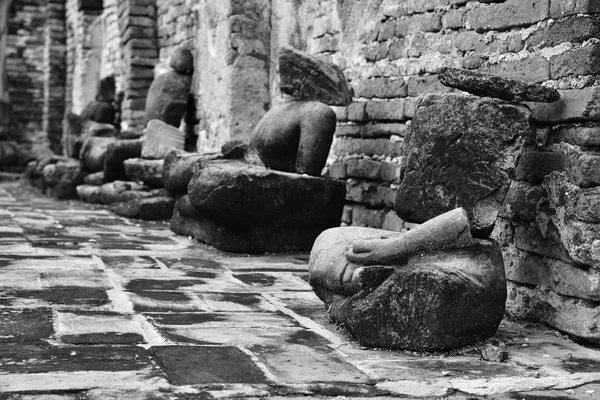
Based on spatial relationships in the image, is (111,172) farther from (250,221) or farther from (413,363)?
(413,363)

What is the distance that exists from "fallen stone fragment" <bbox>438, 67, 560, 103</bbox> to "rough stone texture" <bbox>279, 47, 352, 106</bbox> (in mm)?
→ 2285

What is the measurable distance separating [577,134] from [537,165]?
304 mm

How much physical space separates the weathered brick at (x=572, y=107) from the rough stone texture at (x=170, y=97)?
5903 mm

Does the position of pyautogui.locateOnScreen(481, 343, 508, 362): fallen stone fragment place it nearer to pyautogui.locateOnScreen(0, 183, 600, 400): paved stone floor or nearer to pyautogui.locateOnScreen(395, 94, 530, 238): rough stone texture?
pyautogui.locateOnScreen(0, 183, 600, 400): paved stone floor

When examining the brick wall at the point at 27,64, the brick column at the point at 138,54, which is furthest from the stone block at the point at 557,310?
the brick wall at the point at 27,64

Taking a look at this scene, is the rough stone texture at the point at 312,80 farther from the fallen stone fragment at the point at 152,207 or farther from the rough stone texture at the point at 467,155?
the fallen stone fragment at the point at 152,207

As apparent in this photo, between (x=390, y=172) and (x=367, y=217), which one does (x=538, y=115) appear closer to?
(x=390, y=172)

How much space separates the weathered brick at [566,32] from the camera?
12.1 ft

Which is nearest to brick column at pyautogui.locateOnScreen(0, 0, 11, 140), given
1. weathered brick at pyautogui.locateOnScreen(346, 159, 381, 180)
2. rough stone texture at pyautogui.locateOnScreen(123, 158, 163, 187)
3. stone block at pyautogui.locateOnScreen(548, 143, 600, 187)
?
rough stone texture at pyautogui.locateOnScreen(123, 158, 163, 187)

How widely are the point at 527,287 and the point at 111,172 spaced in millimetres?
6168

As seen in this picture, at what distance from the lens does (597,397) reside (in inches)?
112

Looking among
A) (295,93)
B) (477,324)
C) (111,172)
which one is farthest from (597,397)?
(111,172)

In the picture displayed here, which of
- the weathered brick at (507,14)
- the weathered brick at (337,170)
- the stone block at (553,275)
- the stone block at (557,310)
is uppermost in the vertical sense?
the weathered brick at (507,14)

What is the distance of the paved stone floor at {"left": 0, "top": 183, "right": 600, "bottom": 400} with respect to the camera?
2.81 metres
